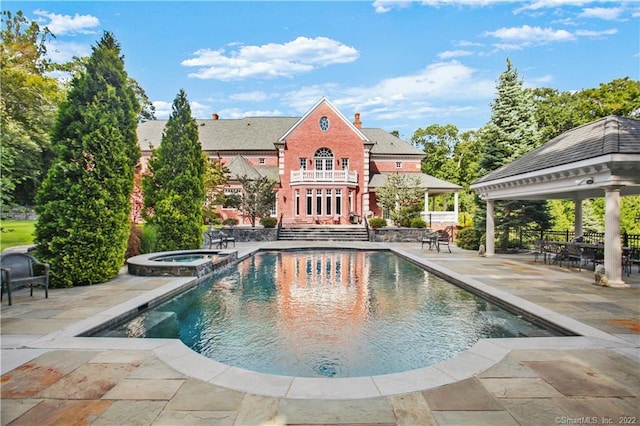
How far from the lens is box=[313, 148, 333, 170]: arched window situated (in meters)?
31.1

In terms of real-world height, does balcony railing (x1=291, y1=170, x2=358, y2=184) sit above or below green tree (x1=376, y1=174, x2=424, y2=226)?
above

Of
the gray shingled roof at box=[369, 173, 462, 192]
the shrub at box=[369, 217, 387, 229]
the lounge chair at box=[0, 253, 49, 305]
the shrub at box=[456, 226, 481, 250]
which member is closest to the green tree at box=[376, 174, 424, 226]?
the shrub at box=[369, 217, 387, 229]

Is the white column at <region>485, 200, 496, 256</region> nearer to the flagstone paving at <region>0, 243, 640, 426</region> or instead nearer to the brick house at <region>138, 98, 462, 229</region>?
the flagstone paving at <region>0, 243, 640, 426</region>

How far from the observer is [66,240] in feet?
27.7

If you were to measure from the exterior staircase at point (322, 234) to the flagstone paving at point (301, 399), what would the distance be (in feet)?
60.3

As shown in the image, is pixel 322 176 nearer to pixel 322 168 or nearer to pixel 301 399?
pixel 322 168

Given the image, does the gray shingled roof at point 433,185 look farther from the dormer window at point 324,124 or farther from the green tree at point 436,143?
the green tree at point 436,143

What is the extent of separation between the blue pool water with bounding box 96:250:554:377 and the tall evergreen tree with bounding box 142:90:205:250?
181 inches

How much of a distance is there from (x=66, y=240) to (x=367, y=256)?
39.3ft

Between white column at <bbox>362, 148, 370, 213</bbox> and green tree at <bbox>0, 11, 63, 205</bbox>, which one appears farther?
white column at <bbox>362, 148, 370, 213</bbox>

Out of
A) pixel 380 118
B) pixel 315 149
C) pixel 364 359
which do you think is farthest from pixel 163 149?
pixel 380 118

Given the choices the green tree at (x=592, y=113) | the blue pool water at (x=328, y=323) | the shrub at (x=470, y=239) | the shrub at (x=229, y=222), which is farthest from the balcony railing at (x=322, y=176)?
the blue pool water at (x=328, y=323)

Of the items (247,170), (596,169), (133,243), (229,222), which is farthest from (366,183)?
(596,169)

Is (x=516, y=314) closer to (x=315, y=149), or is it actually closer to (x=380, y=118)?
(x=315, y=149)
